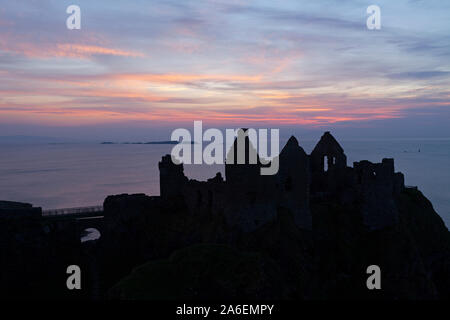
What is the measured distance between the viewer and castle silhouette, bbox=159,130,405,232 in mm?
32438

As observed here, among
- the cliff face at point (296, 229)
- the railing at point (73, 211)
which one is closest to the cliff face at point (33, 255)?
the cliff face at point (296, 229)

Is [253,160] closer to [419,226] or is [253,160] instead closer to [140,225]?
[140,225]

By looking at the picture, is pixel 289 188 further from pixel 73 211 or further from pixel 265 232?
pixel 73 211

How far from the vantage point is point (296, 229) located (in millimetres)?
35188

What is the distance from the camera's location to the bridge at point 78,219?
41062 millimetres

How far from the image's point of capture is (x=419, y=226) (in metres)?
46.9

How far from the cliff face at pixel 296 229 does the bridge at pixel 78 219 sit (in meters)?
3.50

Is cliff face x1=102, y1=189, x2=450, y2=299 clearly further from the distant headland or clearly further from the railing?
the railing

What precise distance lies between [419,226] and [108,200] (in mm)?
33072

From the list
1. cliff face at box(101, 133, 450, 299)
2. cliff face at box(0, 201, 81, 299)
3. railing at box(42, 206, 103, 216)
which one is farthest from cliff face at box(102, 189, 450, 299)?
railing at box(42, 206, 103, 216)

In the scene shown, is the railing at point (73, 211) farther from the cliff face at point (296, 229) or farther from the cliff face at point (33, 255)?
the cliff face at point (296, 229)

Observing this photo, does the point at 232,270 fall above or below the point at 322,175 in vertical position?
below
